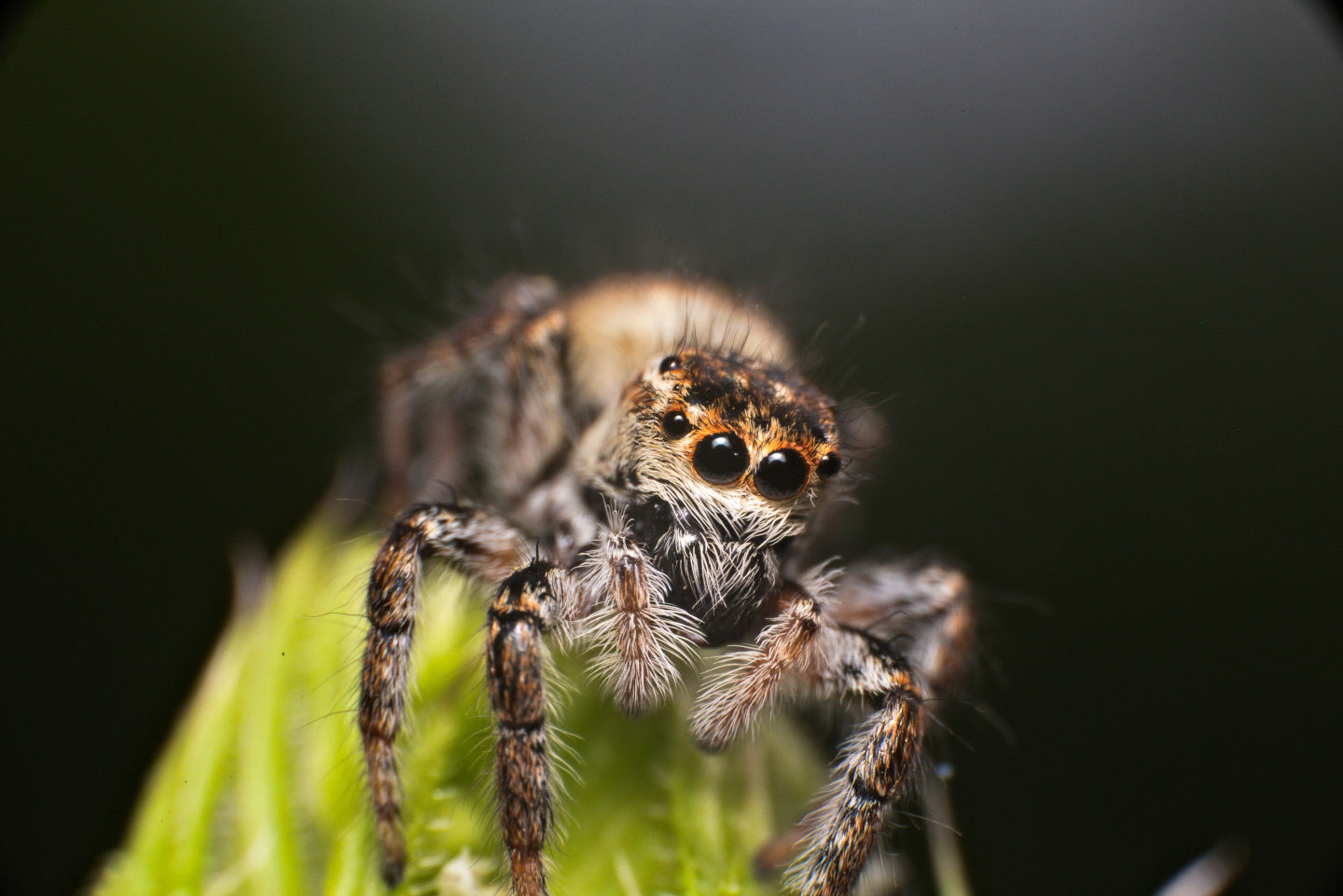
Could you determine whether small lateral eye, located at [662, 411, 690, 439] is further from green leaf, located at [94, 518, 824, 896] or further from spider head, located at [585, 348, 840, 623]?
green leaf, located at [94, 518, 824, 896]

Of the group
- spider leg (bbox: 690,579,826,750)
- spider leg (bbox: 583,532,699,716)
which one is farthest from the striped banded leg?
spider leg (bbox: 583,532,699,716)

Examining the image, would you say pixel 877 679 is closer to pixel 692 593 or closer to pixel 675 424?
pixel 692 593

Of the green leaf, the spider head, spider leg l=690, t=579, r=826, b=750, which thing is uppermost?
the spider head

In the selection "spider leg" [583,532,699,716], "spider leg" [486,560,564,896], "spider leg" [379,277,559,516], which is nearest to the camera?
"spider leg" [486,560,564,896]

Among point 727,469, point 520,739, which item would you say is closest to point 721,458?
point 727,469

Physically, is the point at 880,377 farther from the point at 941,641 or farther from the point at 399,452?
the point at 399,452

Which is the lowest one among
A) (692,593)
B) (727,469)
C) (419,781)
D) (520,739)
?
(419,781)
